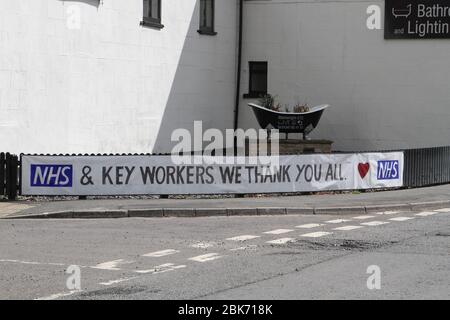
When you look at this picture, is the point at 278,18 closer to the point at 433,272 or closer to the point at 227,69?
the point at 227,69

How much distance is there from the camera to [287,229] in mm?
16062

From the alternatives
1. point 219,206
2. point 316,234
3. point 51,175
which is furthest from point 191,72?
point 316,234

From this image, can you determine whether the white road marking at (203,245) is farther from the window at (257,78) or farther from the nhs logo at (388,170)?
the window at (257,78)

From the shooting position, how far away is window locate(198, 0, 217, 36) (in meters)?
29.4

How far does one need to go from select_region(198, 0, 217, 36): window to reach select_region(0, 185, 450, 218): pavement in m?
9.72

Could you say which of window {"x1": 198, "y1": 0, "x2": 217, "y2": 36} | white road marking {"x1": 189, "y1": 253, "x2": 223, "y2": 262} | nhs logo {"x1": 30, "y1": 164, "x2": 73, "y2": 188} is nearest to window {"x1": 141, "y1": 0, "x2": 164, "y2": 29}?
window {"x1": 198, "y1": 0, "x2": 217, "y2": 36}

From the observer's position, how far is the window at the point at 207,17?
96.5ft

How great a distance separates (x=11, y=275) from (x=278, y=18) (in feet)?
71.0

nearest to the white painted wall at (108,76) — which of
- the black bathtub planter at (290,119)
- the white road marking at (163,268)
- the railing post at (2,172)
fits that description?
the railing post at (2,172)

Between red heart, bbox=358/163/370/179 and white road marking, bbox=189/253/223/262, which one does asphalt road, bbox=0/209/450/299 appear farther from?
red heart, bbox=358/163/370/179

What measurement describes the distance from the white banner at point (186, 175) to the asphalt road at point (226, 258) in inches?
112

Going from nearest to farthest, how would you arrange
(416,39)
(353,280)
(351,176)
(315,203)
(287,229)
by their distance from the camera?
1. (353,280)
2. (287,229)
3. (315,203)
4. (351,176)
5. (416,39)

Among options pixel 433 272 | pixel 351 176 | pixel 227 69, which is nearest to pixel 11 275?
pixel 433 272

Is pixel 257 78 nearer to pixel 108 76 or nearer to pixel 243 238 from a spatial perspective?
pixel 108 76
